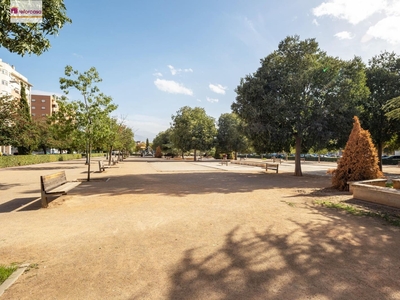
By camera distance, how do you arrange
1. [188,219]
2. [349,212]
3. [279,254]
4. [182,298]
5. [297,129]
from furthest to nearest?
[297,129]
[349,212]
[188,219]
[279,254]
[182,298]

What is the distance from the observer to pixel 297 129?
1581 centimetres

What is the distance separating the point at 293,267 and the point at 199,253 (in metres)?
1.41

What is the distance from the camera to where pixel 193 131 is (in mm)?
46594

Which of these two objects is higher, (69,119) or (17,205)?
(69,119)

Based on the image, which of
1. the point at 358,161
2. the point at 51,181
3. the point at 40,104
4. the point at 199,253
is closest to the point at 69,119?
the point at 51,181

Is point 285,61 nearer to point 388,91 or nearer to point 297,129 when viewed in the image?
point 297,129

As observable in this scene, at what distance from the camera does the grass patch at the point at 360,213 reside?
5832 millimetres

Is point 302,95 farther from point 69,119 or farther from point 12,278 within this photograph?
point 12,278

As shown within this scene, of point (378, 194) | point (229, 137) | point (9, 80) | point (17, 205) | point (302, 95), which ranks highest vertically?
point (9, 80)

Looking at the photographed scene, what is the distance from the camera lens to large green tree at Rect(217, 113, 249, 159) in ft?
164

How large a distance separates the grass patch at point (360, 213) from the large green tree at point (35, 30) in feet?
26.3

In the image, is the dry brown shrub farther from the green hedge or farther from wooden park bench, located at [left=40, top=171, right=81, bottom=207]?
the green hedge

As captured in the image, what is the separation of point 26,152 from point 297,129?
3890 cm

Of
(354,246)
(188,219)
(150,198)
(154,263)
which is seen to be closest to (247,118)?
(150,198)
